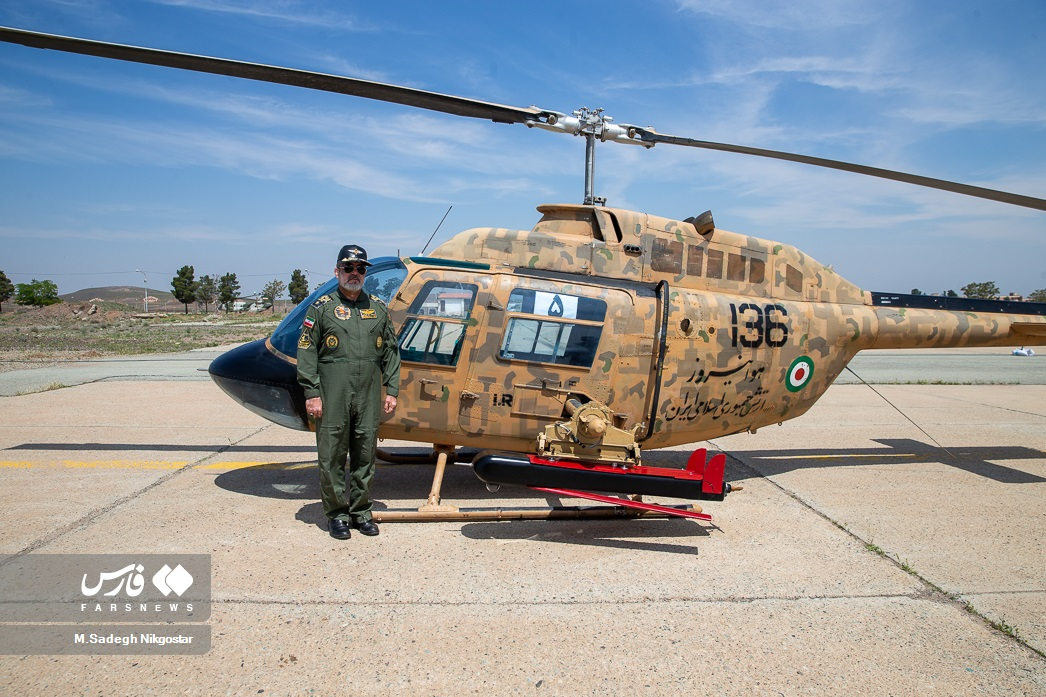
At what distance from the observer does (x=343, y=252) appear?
15.1ft

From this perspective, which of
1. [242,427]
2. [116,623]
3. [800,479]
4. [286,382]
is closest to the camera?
[116,623]

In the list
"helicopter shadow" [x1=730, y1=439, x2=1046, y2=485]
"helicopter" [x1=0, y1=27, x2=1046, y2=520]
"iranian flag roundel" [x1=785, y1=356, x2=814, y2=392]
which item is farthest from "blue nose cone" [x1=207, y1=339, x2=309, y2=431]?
"helicopter shadow" [x1=730, y1=439, x2=1046, y2=485]

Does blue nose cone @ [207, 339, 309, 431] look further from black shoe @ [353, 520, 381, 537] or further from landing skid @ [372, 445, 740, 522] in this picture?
landing skid @ [372, 445, 740, 522]

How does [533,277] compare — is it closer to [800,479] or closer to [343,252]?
[343,252]

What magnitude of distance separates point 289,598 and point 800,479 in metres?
5.27

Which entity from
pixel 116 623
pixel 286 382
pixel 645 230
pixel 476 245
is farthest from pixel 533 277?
pixel 116 623

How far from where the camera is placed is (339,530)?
4.62 meters

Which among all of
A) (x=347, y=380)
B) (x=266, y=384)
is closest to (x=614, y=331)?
(x=347, y=380)

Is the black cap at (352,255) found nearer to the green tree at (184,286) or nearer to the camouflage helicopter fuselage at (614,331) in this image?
the camouflage helicopter fuselage at (614,331)

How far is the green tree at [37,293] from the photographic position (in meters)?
88.6

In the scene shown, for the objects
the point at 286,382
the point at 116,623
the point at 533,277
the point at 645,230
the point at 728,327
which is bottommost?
the point at 116,623

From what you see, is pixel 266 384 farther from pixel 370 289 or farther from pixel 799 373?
pixel 799 373

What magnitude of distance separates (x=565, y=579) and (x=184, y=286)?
103803 millimetres
